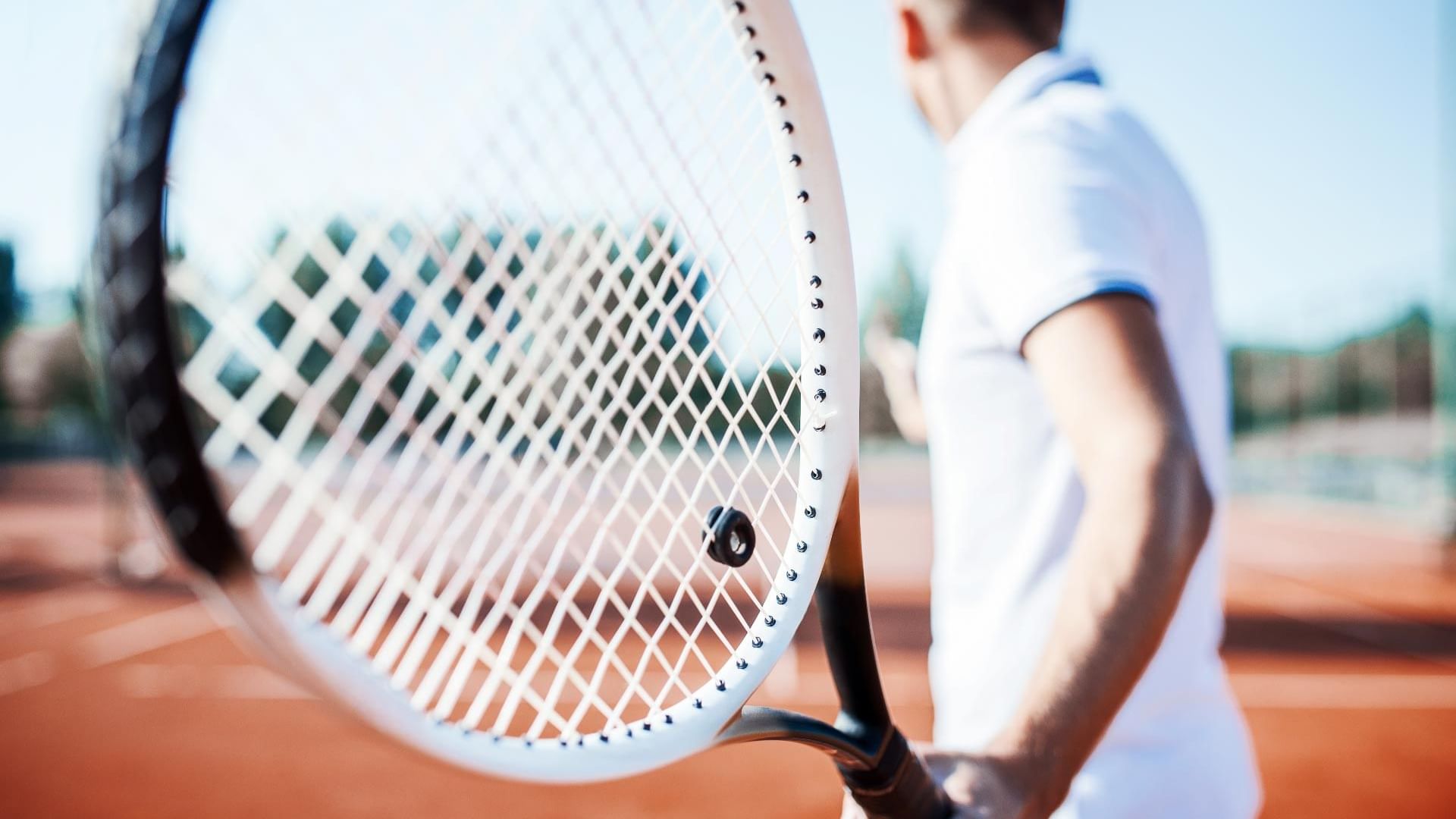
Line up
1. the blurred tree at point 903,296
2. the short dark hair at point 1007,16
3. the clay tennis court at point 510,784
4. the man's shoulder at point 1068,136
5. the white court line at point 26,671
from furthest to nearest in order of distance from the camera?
1. the blurred tree at point 903,296
2. the white court line at point 26,671
3. the clay tennis court at point 510,784
4. the short dark hair at point 1007,16
5. the man's shoulder at point 1068,136

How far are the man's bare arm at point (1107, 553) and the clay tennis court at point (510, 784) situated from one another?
10.2 feet

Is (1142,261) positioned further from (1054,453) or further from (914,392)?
(914,392)

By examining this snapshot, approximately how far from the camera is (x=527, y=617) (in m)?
0.81

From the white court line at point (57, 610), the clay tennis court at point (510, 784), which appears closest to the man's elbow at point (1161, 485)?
the clay tennis court at point (510, 784)

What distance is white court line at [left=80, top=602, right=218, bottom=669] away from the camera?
5910 mm

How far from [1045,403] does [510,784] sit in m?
1.10

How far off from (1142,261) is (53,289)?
17.2 m

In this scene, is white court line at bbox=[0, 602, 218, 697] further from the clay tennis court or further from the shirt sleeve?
the shirt sleeve

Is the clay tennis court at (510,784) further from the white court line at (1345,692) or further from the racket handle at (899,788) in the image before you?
the racket handle at (899,788)

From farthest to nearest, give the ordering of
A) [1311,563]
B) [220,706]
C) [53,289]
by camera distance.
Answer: [53,289], [1311,563], [220,706]

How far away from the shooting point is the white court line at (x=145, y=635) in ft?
19.4

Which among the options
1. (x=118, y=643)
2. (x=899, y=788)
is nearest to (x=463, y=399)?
(x=899, y=788)

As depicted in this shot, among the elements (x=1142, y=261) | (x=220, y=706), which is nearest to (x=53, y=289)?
(x=220, y=706)

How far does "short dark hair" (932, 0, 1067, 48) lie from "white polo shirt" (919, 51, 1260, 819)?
33 millimetres
